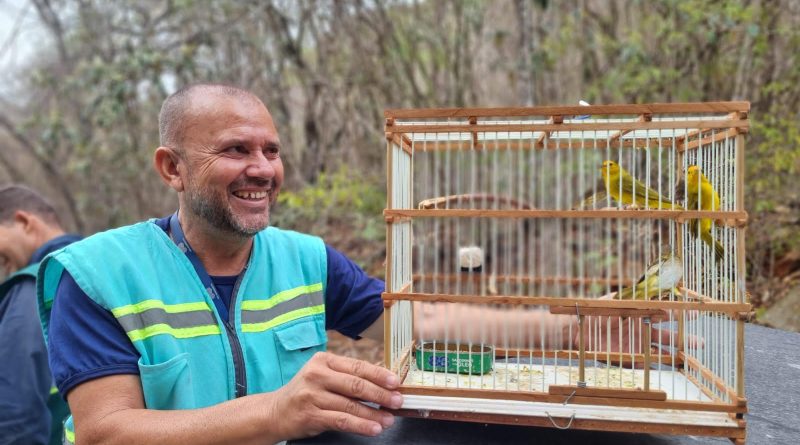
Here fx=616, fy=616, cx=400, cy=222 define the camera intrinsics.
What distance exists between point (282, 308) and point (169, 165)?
2.04 ft

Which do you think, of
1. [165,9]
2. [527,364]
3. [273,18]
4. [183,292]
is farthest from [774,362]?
A: [165,9]

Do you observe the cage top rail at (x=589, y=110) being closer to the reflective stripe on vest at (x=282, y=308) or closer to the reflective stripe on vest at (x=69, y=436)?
the reflective stripe on vest at (x=282, y=308)

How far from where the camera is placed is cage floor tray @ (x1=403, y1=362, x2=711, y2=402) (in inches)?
72.9

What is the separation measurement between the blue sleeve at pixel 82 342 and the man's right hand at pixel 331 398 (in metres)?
0.49

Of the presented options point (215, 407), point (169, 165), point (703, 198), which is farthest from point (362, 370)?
point (703, 198)

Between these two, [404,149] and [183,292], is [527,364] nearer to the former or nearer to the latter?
[404,149]

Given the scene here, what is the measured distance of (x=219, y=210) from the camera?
2010 millimetres

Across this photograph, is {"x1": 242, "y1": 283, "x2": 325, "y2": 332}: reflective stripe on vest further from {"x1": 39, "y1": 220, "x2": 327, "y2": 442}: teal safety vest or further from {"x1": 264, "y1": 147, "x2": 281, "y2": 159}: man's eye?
{"x1": 264, "y1": 147, "x2": 281, "y2": 159}: man's eye

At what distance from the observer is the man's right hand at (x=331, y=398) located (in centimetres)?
158

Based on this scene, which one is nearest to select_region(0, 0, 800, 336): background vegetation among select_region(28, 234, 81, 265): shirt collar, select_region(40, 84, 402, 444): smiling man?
select_region(40, 84, 402, 444): smiling man

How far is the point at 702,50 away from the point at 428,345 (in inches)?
226

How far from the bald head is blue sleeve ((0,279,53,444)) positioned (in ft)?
4.42

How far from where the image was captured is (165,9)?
1031cm

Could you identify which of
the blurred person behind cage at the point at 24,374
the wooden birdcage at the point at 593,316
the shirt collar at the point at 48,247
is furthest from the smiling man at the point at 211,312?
the shirt collar at the point at 48,247
